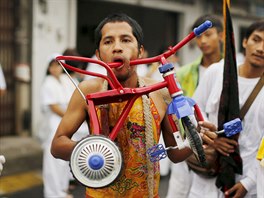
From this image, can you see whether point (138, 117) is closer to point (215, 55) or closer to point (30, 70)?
point (215, 55)

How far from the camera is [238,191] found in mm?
2754

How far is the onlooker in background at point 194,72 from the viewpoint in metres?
3.61

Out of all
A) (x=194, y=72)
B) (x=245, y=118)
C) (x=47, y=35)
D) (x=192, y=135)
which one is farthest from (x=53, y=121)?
(x=192, y=135)

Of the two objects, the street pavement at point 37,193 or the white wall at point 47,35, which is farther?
the white wall at point 47,35

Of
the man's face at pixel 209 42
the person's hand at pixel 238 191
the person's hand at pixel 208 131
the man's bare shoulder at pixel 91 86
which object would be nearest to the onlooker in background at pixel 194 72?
the man's face at pixel 209 42

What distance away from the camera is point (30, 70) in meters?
7.20

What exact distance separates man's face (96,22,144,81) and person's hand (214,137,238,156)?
2.87 ft

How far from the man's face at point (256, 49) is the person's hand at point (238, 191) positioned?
30.9 inches

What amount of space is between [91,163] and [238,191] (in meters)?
1.44

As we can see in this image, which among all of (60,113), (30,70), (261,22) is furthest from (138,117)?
(30,70)

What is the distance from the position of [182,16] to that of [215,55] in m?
6.78

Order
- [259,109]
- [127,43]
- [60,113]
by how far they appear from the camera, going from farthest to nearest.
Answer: [60,113] < [259,109] < [127,43]

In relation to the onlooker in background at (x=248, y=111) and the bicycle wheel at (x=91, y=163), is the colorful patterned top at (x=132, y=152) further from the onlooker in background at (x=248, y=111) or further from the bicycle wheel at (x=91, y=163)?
the onlooker in background at (x=248, y=111)

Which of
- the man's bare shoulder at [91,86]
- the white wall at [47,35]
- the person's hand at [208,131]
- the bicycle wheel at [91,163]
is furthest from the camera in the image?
the white wall at [47,35]
